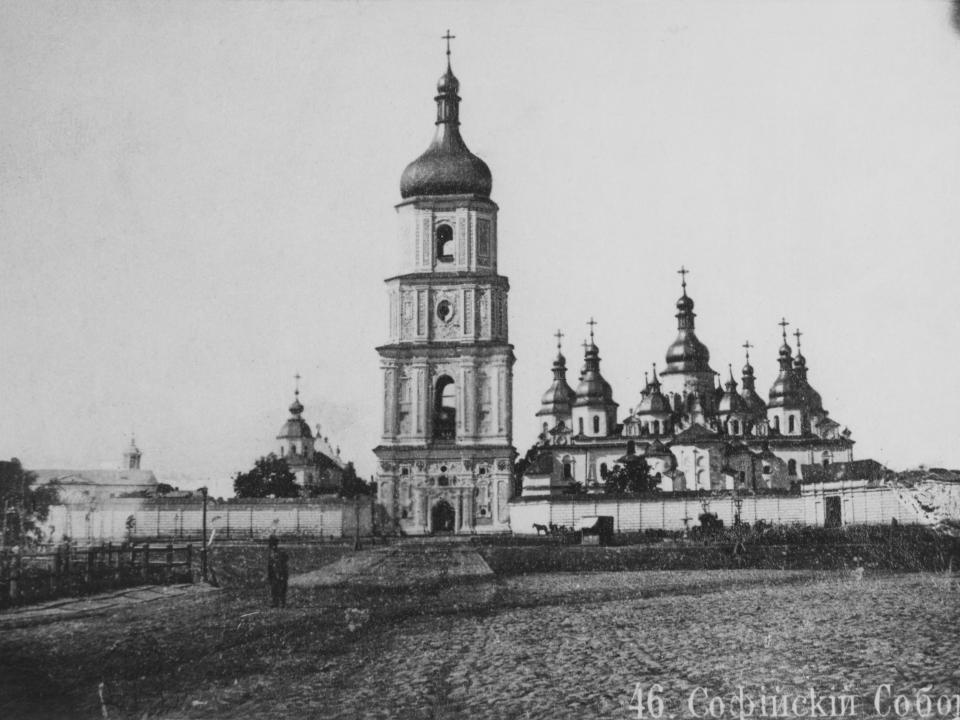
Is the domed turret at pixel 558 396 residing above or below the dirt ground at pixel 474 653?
above

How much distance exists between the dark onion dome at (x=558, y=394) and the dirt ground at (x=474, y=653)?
6589 cm

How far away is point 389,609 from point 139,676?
6.04 metres

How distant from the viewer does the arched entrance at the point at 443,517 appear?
176ft

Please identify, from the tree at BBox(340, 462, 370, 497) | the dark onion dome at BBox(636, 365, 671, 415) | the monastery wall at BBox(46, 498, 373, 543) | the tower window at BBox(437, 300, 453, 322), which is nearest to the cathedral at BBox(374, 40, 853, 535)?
the tower window at BBox(437, 300, 453, 322)

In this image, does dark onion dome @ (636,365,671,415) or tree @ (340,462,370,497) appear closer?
dark onion dome @ (636,365,671,415)

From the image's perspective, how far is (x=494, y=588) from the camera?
64.4ft

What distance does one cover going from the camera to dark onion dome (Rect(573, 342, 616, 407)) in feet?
258

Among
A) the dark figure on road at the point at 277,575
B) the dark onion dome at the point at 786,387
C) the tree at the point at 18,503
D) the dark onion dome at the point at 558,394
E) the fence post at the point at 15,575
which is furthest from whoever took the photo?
the dark onion dome at the point at 558,394

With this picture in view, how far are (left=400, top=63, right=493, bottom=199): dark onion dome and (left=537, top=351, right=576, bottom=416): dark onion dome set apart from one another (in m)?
28.8

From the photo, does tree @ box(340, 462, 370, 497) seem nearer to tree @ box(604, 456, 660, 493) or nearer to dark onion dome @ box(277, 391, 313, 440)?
dark onion dome @ box(277, 391, 313, 440)

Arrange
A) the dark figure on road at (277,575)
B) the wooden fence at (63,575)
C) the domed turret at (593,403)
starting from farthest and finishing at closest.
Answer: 1. the domed turret at (593,403)
2. the dark figure on road at (277,575)
3. the wooden fence at (63,575)

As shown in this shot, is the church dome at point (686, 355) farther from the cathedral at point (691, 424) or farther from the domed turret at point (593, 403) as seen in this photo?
the domed turret at point (593, 403)

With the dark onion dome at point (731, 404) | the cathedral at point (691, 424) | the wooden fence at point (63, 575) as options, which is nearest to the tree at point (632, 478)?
the cathedral at point (691, 424)

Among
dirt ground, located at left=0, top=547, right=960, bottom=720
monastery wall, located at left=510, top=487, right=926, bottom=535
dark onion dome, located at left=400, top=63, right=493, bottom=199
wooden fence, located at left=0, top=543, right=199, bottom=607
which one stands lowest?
dirt ground, located at left=0, top=547, right=960, bottom=720
